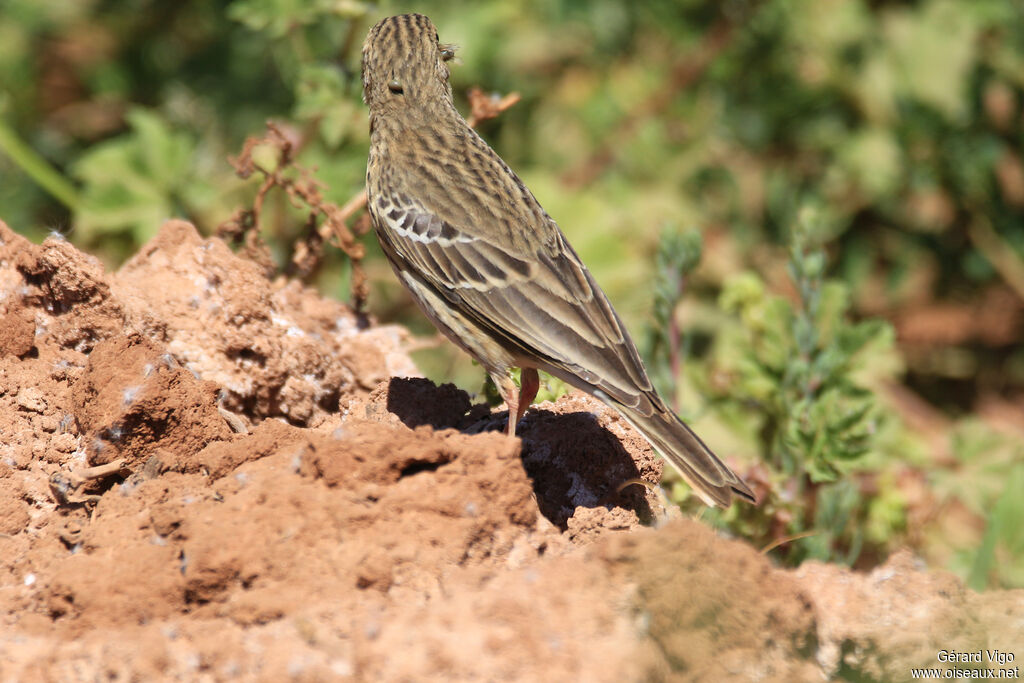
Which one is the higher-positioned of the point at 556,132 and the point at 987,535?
the point at 556,132

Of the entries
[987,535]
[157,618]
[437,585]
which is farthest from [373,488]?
[987,535]

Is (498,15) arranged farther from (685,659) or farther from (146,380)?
(685,659)

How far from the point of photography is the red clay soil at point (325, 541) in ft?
9.08

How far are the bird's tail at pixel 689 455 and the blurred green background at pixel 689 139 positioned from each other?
9.27 feet

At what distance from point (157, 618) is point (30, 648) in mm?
322

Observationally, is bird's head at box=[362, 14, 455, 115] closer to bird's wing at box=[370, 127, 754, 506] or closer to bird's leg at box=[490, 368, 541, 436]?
bird's wing at box=[370, 127, 754, 506]

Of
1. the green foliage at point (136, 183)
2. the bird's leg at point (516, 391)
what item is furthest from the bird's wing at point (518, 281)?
the green foliage at point (136, 183)

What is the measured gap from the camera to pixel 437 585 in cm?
299

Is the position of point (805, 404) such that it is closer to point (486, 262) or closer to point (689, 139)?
point (486, 262)

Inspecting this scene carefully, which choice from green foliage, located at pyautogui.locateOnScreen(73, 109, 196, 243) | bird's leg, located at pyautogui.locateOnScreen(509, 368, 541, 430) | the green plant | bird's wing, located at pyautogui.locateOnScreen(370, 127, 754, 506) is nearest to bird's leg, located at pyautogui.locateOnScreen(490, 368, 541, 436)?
bird's leg, located at pyautogui.locateOnScreen(509, 368, 541, 430)

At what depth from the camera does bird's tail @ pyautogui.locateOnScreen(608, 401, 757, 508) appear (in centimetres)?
366

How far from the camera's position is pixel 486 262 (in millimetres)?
4312

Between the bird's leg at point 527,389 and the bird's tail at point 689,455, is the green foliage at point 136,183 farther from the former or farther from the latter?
the bird's tail at point 689,455

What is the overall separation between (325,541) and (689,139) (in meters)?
6.45
